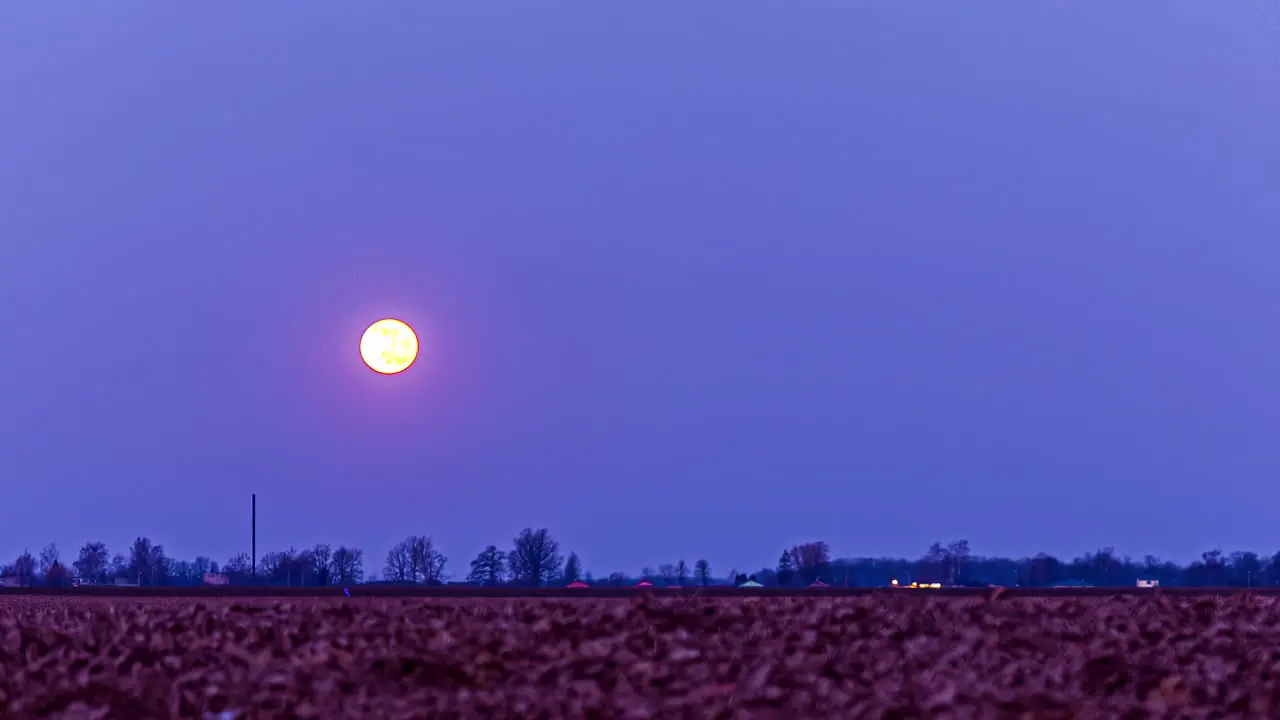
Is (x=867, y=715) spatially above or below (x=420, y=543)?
below

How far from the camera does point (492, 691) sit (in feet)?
55.1

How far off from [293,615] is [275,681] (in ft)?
16.9

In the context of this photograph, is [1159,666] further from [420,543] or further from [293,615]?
[420,543]

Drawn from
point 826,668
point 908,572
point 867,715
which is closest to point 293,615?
point 826,668

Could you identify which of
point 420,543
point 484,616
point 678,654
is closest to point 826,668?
point 678,654

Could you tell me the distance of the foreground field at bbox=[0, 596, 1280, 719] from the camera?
1573 centimetres

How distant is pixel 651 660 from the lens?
Answer: 59.0 ft

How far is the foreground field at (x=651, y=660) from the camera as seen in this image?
619 inches

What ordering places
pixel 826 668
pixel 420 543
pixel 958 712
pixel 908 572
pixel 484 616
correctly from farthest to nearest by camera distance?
pixel 420 543, pixel 908 572, pixel 484 616, pixel 826 668, pixel 958 712

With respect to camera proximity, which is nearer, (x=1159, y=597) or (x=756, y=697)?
(x=756, y=697)

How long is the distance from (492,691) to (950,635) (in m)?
6.11

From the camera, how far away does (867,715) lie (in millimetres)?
14992

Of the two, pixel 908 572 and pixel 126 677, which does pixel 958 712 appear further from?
pixel 908 572

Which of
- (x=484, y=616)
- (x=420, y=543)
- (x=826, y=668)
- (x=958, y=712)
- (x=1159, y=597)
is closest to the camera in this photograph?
(x=958, y=712)
